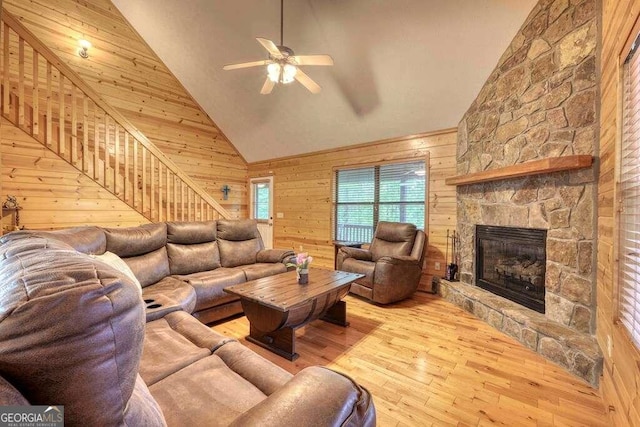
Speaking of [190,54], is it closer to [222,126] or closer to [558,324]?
[222,126]

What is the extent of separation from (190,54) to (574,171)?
5940 mm

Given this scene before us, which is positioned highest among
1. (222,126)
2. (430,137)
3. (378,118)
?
(222,126)

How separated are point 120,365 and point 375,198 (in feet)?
15.3

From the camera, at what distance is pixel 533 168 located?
256 centimetres

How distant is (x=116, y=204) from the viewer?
3688 mm

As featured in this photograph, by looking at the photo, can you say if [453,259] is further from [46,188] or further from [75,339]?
[46,188]

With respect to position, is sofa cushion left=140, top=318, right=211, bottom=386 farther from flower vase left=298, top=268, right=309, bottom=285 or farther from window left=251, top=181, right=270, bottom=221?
window left=251, top=181, right=270, bottom=221

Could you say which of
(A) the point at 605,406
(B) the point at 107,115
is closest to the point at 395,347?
(A) the point at 605,406

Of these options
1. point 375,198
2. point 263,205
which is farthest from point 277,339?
point 263,205

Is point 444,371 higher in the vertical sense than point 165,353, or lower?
lower

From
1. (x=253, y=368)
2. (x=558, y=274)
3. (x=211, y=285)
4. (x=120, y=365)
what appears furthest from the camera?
(x=211, y=285)

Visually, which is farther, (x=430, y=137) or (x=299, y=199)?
(x=299, y=199)

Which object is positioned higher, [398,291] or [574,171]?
[574,171]

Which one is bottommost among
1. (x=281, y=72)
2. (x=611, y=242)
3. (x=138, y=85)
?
(x=611, y=242)
